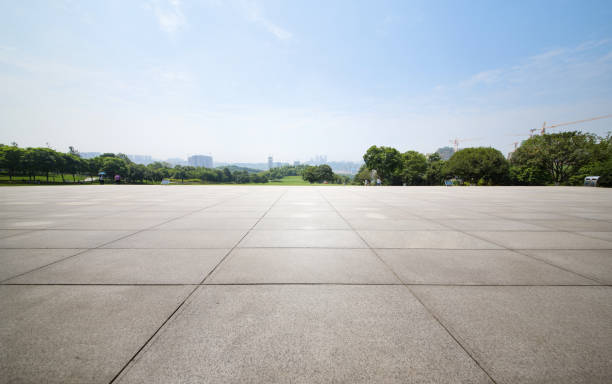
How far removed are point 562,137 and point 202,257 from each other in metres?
61.5

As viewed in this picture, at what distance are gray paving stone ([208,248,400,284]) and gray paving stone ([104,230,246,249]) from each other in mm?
891

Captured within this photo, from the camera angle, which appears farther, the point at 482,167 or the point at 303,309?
the point at 482,167

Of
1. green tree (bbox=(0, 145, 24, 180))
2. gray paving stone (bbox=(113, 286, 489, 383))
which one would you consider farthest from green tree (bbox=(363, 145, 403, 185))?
green tree (bbox=(0, 145, 24, 180))

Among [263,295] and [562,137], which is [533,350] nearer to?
[263,295]

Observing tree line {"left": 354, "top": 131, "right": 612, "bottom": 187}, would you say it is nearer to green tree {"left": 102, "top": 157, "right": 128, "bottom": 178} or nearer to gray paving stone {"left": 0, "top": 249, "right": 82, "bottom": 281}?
gray paving stone {"left": 0, "top": 249, "right": 82, "bottom": 281}

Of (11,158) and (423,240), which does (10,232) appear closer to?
(423,240)

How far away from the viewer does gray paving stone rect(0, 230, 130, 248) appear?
4902mm

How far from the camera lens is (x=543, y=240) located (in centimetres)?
556

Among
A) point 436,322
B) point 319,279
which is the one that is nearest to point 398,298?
point 436,322

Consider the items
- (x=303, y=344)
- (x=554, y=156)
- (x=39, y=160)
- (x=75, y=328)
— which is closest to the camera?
(x=303, y=344)

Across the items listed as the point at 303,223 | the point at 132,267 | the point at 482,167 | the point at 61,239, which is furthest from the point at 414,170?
the point at 61,239

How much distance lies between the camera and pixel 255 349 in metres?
2.04

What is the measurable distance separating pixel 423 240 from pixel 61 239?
8.57m

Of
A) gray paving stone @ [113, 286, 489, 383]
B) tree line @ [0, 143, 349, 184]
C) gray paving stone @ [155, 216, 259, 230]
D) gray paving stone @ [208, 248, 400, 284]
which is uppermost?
tree line @ [0, 143, 349, 184]
